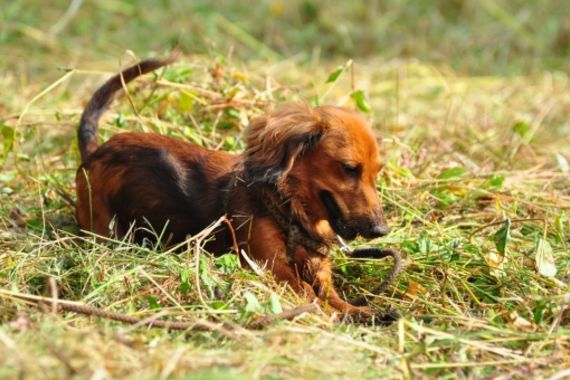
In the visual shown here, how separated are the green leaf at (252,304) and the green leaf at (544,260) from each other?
1.34 m

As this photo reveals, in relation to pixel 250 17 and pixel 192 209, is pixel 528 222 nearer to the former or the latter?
pixel 192 209

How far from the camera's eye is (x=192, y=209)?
4.52m

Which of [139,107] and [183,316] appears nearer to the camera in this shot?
[183,316]

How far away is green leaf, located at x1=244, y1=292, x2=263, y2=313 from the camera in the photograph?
142 inches

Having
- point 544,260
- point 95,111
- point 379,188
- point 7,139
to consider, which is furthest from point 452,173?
point 7,139

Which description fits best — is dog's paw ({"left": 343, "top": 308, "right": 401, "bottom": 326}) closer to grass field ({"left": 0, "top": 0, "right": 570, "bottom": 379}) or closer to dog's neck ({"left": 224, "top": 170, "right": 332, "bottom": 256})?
grass field ({"left": 0, "top": 0, "right": 570, "bottom": 379})

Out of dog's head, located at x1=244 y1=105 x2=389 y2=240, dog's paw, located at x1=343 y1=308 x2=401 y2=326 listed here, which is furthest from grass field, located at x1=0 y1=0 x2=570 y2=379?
dog's head, located at x1=244 y1=105 x2=389 y2=240

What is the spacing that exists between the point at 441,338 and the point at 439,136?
3.32 metres

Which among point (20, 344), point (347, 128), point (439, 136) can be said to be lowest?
point (439, 136)

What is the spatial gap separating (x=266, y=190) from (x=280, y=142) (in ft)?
0.76

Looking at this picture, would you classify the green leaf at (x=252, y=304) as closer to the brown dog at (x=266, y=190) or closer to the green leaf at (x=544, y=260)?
the brown dog at (x=266, y=190)

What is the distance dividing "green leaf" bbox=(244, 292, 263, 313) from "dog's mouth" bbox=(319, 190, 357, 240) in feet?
2.44

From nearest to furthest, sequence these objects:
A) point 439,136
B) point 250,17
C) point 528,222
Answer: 1. point 528,222
2. point 439,136
3. point 250,17

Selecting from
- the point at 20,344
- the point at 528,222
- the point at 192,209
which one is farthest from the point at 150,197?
the point at 528,222
